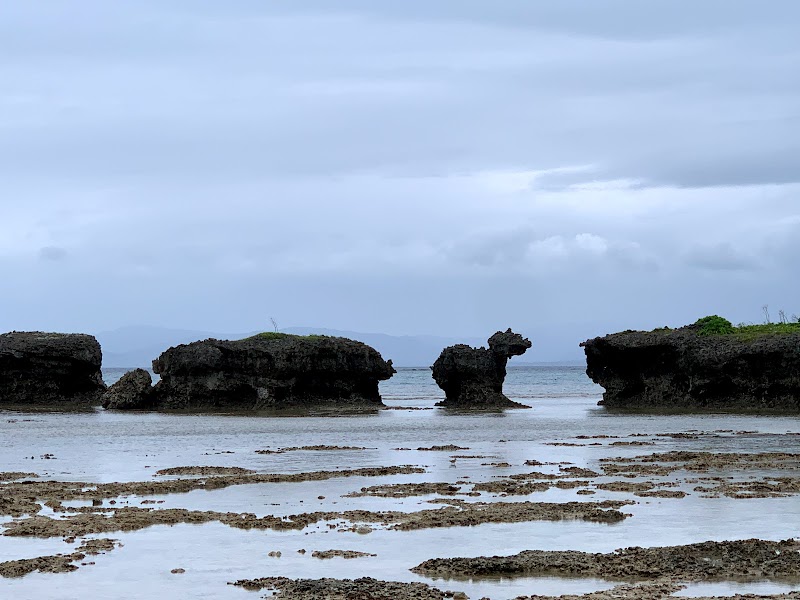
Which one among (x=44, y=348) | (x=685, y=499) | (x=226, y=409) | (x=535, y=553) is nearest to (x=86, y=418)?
(x=226, y=409)

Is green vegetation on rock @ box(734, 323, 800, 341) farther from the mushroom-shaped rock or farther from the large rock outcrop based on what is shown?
the mushroom-shaped rock

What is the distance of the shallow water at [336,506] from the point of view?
56.3 feet

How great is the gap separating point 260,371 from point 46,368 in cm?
2055

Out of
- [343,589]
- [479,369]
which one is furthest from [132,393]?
[343,589]

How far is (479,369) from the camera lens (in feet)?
260

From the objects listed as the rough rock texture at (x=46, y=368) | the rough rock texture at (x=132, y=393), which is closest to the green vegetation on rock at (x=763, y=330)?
the rough rock texture at (x=132, y=393)

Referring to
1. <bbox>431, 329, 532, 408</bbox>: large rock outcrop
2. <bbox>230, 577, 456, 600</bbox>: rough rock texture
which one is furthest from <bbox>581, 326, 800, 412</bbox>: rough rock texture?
<bbox>230, 577, 456, 600</bbox>: rough rock texture

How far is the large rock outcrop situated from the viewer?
7912 centimetres

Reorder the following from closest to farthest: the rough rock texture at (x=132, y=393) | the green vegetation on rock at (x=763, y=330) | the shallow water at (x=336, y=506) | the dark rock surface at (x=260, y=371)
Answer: the shallow water at (x=336, y=506), the green vegetation on rock at (x=763, y=330), the dark rock surface at (x=260, y=371), the rough rock texture at (x=132, y=393)

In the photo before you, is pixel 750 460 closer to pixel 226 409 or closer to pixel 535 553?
pixel 535 553

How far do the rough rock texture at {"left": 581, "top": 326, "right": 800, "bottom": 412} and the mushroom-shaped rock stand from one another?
17.5 meters

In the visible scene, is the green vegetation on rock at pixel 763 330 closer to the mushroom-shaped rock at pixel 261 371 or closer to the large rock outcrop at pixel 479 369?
the large rock outcrop at pixel 479 369

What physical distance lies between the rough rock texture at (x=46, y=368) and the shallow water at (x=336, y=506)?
2832 centimetres

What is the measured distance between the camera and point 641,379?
80688 mm
